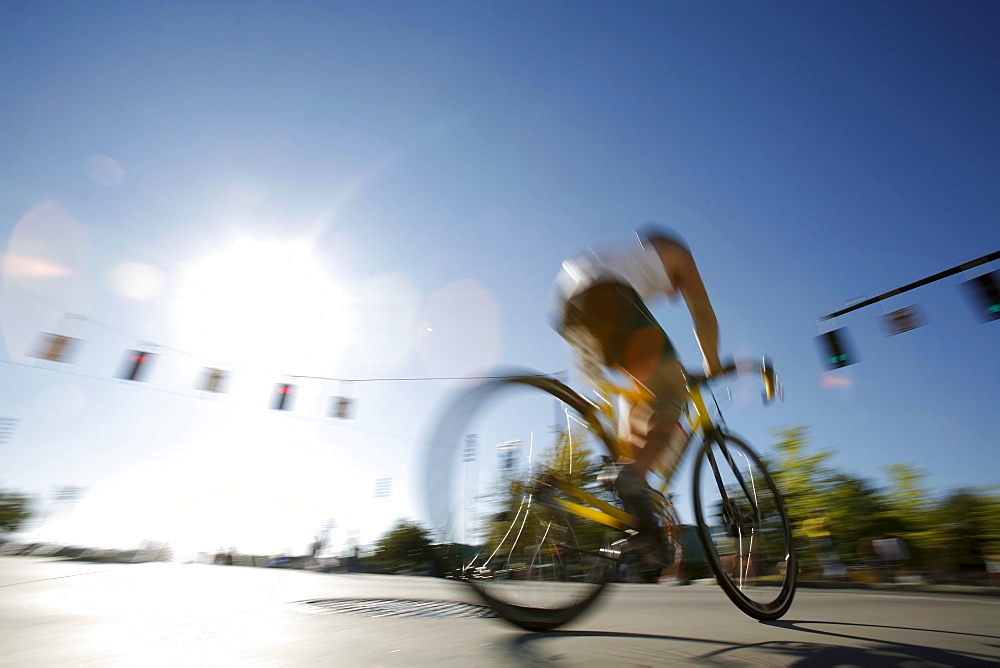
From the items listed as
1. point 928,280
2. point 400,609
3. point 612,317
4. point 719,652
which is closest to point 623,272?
point 612,317

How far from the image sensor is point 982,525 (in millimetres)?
18922

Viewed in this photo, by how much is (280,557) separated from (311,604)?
43.6 m

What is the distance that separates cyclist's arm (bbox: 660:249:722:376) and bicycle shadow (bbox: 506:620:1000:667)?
4.68ft

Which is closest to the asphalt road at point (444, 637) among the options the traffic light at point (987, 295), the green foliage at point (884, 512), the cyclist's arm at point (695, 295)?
the cyclist's arm at point (695, 295)

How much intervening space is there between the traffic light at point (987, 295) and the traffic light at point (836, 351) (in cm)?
251

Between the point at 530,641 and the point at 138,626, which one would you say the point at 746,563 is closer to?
the point at 530,641

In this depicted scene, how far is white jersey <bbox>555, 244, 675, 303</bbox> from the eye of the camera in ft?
8.54

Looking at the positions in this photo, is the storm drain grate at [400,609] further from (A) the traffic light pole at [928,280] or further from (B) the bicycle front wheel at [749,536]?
(A) the traffic light pole at [928,280]

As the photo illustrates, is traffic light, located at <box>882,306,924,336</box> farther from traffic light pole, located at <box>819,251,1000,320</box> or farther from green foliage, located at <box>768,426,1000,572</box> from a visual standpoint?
green foliage, located at <box>768,426,1000,572</box>

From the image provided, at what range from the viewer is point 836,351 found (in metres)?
11.4

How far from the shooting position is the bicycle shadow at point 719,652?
168 centimetres

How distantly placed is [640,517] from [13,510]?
243 ft

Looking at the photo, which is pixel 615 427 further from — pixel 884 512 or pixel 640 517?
pixel 884 512

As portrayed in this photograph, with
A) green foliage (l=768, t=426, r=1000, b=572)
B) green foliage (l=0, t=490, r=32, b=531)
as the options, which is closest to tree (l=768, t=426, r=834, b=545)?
green foliage (l=768, t=426, r=1000, b=572)
